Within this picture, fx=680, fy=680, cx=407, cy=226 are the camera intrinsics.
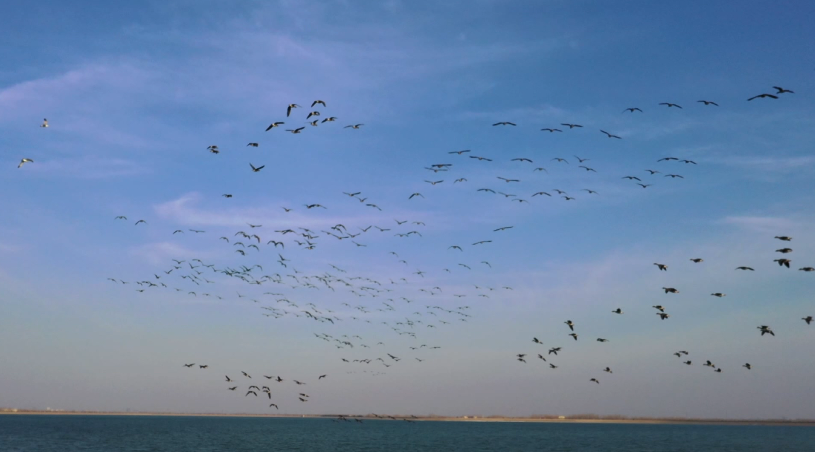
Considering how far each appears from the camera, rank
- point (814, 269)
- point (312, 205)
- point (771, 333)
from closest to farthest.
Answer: point (814, 269)
point (771, 333)
point (312, 205)

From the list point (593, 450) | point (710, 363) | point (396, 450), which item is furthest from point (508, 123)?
point (593, 450)

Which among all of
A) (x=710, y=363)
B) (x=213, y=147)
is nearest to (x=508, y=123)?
(x=213, y=147)

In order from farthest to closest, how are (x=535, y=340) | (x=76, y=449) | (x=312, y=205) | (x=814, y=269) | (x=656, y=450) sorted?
(x=656, y=450) < (x=76, y=449) < (x=312, y=205) < (x=535, y=340) < (x=814, y=269)

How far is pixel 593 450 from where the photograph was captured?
5251 inches

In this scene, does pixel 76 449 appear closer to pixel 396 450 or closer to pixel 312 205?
pixel 396 450

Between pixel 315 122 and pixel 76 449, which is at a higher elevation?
pixel 315 122

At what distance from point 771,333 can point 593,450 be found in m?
89.9

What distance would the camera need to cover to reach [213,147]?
5438 centimetres

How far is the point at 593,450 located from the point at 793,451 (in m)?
40.9

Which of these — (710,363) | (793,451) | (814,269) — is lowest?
(793,451)

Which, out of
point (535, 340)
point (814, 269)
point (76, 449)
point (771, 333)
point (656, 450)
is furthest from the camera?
point (656, 450)

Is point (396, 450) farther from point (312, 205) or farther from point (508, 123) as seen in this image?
point (508, 123)

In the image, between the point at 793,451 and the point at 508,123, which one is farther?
the point at 793,451

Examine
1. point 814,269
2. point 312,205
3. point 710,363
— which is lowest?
point 710,363
